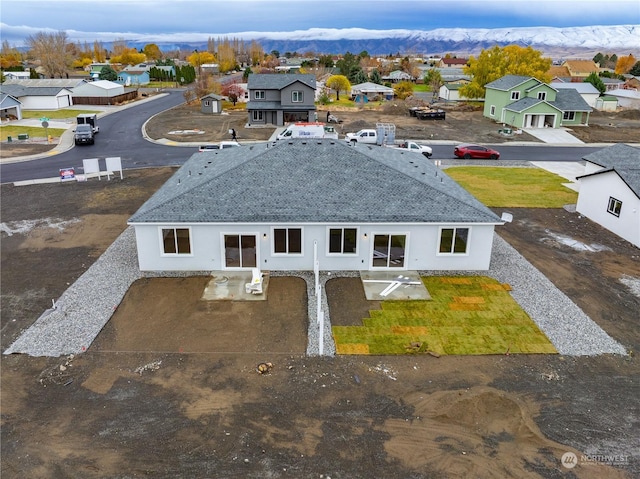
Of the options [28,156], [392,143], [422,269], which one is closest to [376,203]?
[422,269]

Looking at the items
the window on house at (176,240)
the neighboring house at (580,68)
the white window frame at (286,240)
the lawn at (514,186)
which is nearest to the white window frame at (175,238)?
the window on house at (176,240)

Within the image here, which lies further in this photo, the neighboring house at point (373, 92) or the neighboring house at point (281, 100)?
the neighboring house at point (373, 92)

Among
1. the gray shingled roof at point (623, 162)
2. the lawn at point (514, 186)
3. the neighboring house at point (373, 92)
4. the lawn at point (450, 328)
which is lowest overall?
the lawn at point (514, 186)

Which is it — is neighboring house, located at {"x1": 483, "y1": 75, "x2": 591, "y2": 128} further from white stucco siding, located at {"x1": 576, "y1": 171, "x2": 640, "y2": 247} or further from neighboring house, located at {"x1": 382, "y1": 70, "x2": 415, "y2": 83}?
neighboring house, located at {"x1": 382, "y1": 70, "x2": 415, "y2": 83}

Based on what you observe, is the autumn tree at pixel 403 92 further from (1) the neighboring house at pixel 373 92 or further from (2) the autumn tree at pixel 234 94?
(2) the autumn tree at pixel 234 94

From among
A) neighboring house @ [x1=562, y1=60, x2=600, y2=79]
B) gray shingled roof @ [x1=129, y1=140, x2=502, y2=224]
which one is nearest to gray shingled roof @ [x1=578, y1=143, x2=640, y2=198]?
gray shingled roof @ [x1=129, y1=140, x2=502, y2=224]

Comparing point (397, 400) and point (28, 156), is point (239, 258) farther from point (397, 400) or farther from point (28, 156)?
point (28, 156)

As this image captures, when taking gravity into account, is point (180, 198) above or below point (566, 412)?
above
